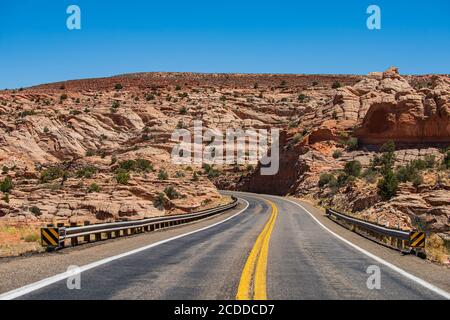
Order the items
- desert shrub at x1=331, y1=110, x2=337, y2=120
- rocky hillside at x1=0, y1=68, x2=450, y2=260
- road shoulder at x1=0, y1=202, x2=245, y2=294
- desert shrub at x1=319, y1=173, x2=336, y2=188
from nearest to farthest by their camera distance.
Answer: road shoulder at x1=0, y1=202, x2=245, y2=294 → rocky hillside at x1=0, y1=68, x2=450, y2=260 → desert shrub at x1=319, y1=173, x2=336, y2=188 → desert shrub at x1=331, y1=110, x2=337, y2=120

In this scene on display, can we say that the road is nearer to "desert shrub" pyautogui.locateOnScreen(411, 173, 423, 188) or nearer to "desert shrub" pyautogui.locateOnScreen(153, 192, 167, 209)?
"desert shrub" pyautogui.locateOnScreen(411, 173, 423, 188)

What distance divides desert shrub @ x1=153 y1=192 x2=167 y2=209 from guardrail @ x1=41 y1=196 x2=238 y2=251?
6256 mm

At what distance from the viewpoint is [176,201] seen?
41.2 m

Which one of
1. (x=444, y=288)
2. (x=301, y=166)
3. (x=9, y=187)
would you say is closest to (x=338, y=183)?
(x=301, y=166)

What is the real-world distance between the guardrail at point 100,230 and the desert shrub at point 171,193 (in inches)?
328

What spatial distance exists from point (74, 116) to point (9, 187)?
40.8 m

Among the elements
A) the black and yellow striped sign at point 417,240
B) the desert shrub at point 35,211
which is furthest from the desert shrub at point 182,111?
the black and yellow striped sign at point 417,240

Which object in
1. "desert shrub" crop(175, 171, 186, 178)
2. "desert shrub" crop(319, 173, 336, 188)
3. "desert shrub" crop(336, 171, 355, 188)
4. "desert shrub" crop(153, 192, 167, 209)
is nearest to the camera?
"desert shrub" crop(153, 192, 167, 209)

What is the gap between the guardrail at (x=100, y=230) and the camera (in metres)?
13.2

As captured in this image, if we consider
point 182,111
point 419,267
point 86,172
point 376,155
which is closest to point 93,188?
point 86,172

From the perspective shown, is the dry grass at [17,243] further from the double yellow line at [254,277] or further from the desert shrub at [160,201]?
the desert shrub at [160,201]
